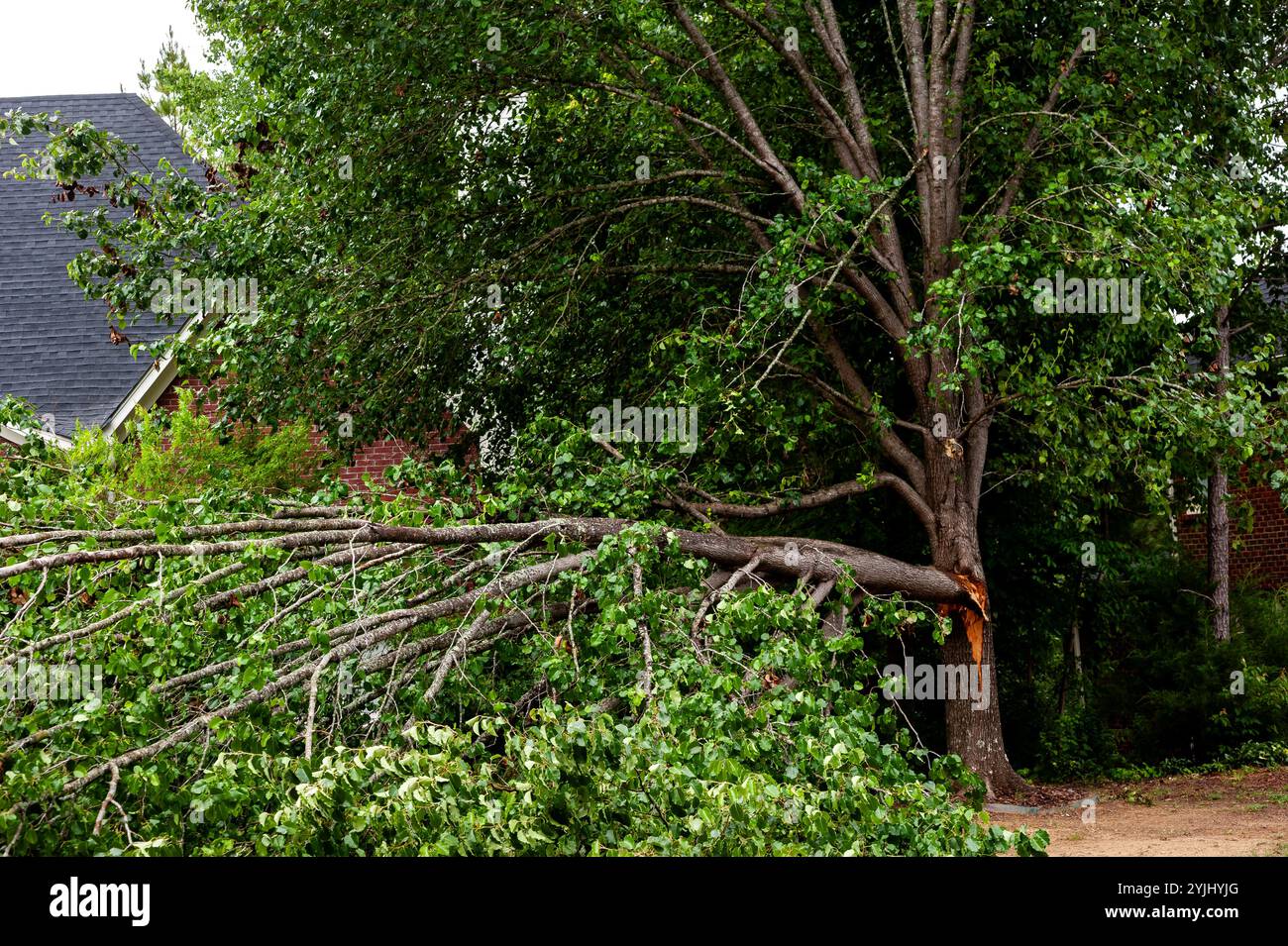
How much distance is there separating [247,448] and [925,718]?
8.12 m

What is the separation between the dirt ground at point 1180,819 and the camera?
9578 millimetres

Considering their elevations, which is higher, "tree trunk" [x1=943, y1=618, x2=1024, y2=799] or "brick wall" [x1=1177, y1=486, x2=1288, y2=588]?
"brick wall" [x1=1177, y1=486, x2=1288, y2=588]

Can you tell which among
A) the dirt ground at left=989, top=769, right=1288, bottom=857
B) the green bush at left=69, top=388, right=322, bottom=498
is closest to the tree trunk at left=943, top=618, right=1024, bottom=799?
the dirt ground at left=989, top=769, right=1288, bottom=857

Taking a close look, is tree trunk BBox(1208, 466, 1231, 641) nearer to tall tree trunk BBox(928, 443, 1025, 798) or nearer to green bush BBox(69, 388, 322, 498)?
tall tree trunk BBox(928, 443, 1025, 798)

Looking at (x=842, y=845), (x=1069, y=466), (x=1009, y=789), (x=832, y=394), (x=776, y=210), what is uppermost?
(x=776, y=210)

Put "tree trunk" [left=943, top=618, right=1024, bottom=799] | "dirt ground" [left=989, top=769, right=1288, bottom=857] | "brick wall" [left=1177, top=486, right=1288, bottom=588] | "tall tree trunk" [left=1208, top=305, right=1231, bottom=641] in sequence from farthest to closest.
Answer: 1. "brick wall" [left=1177, top=486, right=1288, bottom=588]
2. "tall tree trunk" [left=1208, top=305, right=1231, bottom=641]
3. "tree trunk" [left=943, top=618, right=1024, bottom=799]
4. "dirt ground" [left=989, top=769, right=1288, bottom=857]

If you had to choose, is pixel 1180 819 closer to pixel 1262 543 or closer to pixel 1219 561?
pixel 1219 561

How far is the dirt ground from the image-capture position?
9578mm

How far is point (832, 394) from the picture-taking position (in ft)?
36.8

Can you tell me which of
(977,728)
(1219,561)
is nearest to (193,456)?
(977,728)

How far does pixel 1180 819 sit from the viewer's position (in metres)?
11.2

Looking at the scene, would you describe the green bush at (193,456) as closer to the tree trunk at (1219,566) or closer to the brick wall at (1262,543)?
the tree trunk at (1219,566)
